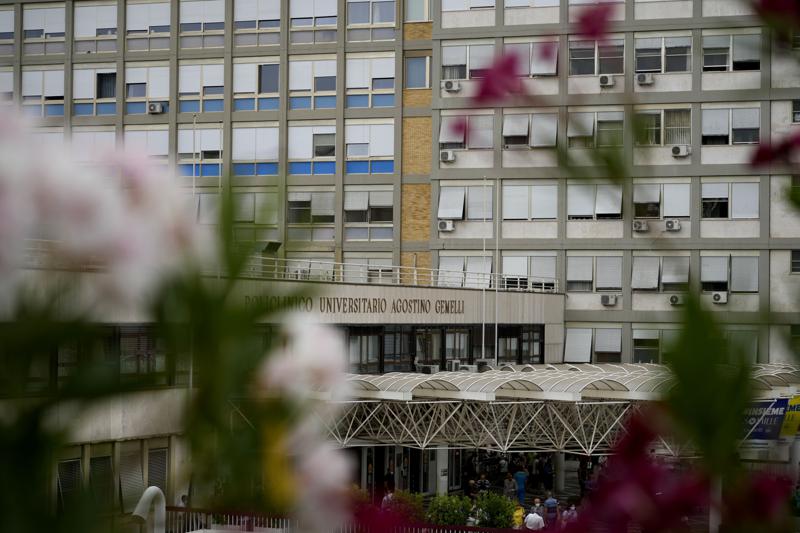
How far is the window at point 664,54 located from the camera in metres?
33.6

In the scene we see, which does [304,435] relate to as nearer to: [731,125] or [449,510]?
[449,510]

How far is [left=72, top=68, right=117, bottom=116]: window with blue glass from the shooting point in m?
37.6

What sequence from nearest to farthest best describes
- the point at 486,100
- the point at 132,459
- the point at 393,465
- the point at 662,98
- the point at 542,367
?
the point at 132,459, the point at 486,100, the point at 393,465, the point at 542,367, the point at 662,98

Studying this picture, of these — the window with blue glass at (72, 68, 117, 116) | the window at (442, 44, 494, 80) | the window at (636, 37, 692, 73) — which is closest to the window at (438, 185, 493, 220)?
the window at (442, 44, 494, 80)

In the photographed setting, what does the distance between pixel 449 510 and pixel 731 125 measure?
58.2 ft

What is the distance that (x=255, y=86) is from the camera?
36500mm

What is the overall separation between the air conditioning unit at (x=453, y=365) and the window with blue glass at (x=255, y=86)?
10998 millimetres

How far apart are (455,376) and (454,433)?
1.22 meters

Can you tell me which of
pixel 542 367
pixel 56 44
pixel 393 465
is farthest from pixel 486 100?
pixel 56 44

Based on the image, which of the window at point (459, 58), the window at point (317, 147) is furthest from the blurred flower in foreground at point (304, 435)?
the window at point (317, 147)

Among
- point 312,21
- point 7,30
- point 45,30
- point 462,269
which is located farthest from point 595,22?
point 7,30

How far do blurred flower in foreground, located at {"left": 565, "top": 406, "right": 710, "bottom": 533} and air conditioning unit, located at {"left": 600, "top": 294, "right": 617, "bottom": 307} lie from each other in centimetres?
3344

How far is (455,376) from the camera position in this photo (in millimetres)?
23750

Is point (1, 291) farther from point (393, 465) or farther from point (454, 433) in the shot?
point (393, 465)
